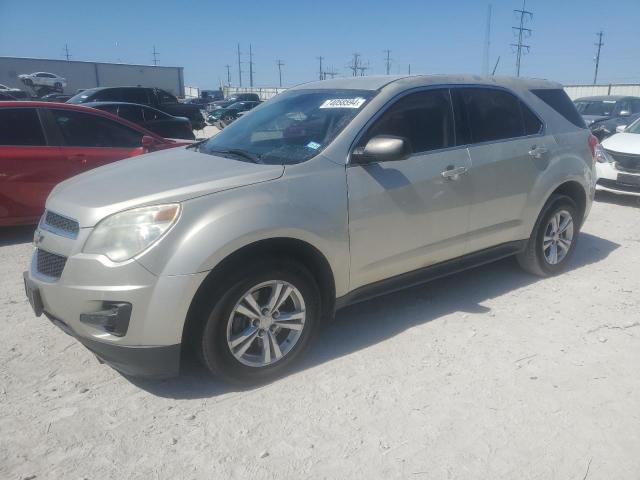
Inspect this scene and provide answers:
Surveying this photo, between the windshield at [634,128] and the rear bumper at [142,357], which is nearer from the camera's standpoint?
the rear bumper at [142,357]

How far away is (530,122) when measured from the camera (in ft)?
14.1

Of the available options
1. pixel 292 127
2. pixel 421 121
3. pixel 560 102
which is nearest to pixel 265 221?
pixel 292 127

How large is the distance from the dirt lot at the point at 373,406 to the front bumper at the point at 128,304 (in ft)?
1.09

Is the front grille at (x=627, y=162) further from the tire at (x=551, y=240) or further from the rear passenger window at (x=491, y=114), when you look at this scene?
the rear passenger window at (x=491, y=114)

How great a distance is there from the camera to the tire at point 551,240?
4465 millimetres

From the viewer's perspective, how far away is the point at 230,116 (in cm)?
2242

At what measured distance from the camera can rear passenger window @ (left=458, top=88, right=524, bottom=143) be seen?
386 cm

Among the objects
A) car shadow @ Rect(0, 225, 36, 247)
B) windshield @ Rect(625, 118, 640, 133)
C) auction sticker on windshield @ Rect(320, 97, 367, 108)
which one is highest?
auction sticker on windshield @ Rect(320, 97, 367, 108)

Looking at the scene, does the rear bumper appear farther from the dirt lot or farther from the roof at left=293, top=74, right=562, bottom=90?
the roof at left=293, top=74, right=562, bottom=90

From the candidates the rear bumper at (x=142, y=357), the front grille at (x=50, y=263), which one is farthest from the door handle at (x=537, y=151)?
the front grille at (x=50, y=263)

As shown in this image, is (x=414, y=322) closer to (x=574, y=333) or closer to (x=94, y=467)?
(x=574, y=333)

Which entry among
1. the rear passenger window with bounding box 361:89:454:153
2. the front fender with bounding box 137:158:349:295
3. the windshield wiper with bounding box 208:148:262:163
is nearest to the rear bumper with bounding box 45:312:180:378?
the front fender with bounding box 137:158:349:295

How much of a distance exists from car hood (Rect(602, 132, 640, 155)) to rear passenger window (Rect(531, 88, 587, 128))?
12.3 feet

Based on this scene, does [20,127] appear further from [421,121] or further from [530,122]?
[530,122]
